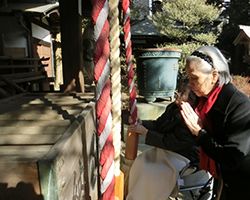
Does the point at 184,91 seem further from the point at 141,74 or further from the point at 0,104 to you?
the point at 141,74

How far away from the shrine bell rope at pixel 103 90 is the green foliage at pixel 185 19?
11.5m

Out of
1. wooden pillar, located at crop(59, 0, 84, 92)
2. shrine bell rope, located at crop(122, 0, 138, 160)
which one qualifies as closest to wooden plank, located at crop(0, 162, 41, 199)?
shrine bell rope, located at crop(122, 0, 138, 160)

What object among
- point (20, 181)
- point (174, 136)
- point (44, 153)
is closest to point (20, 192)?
point (20, 181)

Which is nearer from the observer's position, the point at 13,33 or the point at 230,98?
the point at 230,98

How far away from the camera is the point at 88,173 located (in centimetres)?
232

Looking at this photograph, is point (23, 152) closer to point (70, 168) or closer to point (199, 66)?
point (70, 168)

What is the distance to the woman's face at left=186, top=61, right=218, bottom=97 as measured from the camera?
7.16 ft

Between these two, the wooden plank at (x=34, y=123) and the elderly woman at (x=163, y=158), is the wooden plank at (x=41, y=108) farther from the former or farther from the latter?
the elderly woman at (x=163, y=158)

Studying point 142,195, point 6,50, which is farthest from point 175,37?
point 142,195

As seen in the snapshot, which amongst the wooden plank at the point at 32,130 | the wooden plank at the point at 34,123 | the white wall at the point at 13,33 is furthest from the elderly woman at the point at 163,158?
the white wall at the point at 13,33

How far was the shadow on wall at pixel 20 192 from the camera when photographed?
131cm

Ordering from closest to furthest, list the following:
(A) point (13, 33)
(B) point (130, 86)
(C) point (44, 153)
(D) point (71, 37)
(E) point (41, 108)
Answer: (C) point (44, 153), (E) point (41, 108), (B) point (130, 86), (D) point (71, 37), (A) point (13, 33)

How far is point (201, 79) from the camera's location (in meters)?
2.19

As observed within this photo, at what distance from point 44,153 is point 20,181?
21cm
